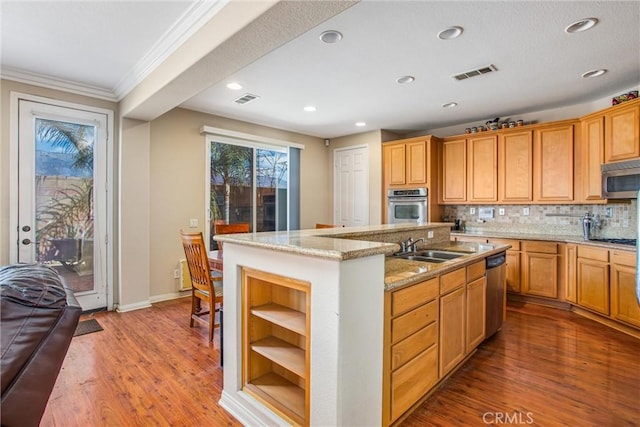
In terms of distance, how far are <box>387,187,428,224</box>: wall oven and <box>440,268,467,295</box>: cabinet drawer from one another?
281 centimetres

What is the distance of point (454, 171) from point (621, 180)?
6.76 ft

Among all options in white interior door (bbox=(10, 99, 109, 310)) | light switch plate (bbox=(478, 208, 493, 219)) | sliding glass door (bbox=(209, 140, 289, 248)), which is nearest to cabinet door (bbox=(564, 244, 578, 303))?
light switch plate (bbox=(478, 208, 493, 219))

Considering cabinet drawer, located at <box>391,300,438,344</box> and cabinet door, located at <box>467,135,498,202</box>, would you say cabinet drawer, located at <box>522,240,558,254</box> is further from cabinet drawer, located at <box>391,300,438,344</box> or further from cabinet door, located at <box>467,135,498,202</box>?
cabinet drawer, located at <box>391,300,438,344</box>

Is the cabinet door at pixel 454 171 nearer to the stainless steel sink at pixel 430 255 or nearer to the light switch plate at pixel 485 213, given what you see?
the light switch plate at pixel 485 213

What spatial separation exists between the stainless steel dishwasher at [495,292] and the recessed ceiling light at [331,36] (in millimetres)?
2291

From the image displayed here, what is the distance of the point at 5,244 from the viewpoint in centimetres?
323

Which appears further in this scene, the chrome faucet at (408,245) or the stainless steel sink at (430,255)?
the chrome faucet at (408,245)

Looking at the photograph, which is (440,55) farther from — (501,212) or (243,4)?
(501,212)

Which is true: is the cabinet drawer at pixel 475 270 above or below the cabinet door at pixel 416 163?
below

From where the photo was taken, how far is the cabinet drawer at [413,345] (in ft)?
5.68

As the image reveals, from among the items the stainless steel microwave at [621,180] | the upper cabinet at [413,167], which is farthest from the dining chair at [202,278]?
the stainless steel microwave at [621,180]

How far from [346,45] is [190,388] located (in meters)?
2.95

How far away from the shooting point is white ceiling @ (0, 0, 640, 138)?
7.41 feet

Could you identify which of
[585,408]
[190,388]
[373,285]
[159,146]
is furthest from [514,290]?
[159,146]
